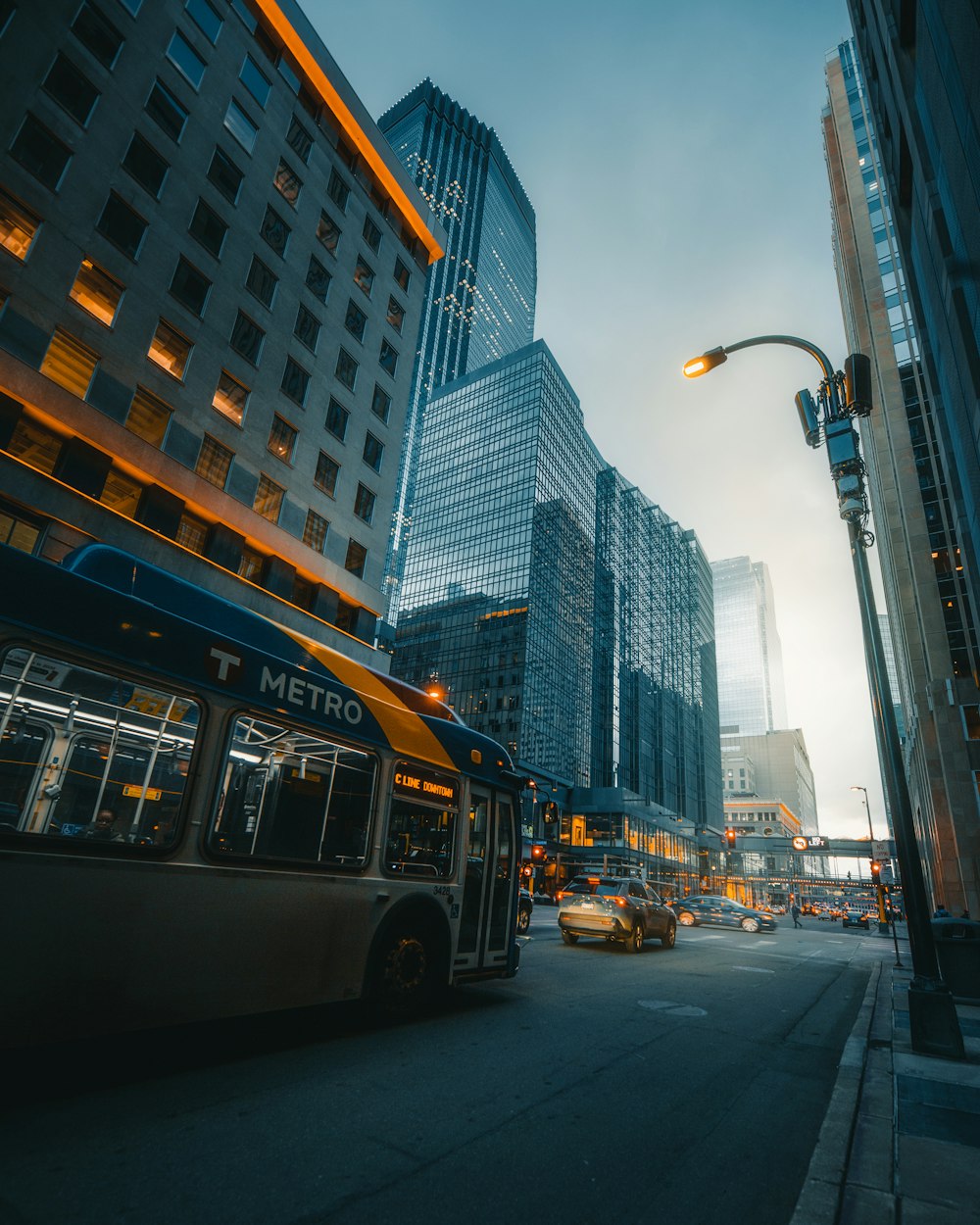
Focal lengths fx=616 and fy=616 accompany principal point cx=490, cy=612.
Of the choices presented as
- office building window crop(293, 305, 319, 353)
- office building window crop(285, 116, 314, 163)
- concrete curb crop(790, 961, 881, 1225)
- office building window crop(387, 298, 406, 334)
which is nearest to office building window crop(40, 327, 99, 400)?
office building window crop(293, 305, 319, 353)

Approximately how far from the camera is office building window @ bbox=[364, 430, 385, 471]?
1166 inches

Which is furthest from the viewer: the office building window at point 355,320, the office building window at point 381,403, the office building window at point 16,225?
the office building window at point 381,403

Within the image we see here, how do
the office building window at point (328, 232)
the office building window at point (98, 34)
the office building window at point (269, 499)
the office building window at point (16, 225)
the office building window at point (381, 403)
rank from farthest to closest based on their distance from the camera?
the office building window at point (381, 403)
the office building window at point (328, 232)
the office building window at point (269, 499)
the office building window at point (98, 34)
the office building window at point (16, 225)

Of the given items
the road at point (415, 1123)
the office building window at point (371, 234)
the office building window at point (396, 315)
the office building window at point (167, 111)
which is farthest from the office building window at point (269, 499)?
the road at point (415, 1123)

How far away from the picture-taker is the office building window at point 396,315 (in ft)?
106

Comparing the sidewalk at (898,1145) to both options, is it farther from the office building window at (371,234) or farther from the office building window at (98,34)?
the office building window at (371,234)

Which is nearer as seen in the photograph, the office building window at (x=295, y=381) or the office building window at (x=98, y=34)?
the office building window at (x=98, y=34)

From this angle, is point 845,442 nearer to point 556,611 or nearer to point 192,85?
point 192,85

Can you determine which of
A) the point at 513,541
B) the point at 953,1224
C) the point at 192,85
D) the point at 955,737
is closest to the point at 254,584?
the point at 192,85

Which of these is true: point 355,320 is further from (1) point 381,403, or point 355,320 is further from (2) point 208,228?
(2) point 208,228

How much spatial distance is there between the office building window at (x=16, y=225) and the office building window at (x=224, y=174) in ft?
25.5

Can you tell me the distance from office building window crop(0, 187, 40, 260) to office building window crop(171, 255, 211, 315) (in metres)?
4.21

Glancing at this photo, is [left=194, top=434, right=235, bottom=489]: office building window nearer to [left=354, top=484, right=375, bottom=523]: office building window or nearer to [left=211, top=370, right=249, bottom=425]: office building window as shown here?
[left=211, top=370, right=249, bottom=425]: office building window

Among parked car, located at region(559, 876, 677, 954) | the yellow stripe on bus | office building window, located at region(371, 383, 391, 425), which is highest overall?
office building window, located at region(371, 383, 391, 425)
